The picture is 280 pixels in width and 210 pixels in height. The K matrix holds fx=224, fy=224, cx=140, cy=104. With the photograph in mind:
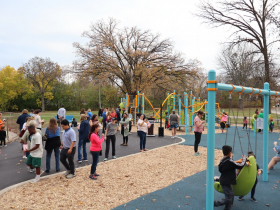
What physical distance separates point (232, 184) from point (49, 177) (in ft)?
15.4

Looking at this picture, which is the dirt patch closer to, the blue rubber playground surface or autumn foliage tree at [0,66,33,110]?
the blue rubber playground surface

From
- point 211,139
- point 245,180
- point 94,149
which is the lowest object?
point 245,180

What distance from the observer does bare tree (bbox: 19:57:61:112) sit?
48.9 m

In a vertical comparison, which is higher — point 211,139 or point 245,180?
point 211,139

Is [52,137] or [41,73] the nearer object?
[52,137]

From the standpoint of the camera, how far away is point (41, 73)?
49.6m

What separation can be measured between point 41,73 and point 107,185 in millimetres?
49560

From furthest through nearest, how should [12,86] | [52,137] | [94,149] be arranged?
[12,86] < [52,137] < [94,149]

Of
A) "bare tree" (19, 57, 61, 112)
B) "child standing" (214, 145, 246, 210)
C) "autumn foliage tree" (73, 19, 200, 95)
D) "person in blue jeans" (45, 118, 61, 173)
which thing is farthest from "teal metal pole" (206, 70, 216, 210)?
"bare tree" (19, 57, 61, 112)

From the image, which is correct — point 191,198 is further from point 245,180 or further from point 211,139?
point 211,139

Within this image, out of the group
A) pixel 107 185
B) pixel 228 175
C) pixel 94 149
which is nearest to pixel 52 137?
pixel 94 149

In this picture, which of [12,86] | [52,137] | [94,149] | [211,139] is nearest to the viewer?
[211,139]

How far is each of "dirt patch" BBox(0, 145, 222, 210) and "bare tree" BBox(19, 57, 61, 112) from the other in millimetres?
45540

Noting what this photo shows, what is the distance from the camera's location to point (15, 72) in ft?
168
